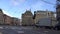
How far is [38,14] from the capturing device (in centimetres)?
10562

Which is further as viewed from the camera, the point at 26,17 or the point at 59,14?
the point at 26,17

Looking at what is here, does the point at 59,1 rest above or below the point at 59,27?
above

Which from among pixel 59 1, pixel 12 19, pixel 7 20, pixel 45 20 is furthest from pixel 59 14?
pixel 12 19

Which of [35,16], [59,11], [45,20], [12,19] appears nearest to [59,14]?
[59,11]

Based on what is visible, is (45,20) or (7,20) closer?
(45,20)

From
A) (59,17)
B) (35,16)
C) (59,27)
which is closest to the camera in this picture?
(59,27)

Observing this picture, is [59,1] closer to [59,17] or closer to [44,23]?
[44,23]

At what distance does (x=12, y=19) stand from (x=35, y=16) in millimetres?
19459

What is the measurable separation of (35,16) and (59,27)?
242ft

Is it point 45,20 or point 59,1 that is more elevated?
point 59,1

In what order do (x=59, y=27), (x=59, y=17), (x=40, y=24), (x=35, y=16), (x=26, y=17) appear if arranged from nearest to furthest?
(x=59, y=27), (x=40, y=24), (x=59, y=17), (x=35, y=16), (x=26, y=17)

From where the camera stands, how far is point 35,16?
104938 millimetres

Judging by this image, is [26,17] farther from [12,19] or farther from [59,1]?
[59,1]

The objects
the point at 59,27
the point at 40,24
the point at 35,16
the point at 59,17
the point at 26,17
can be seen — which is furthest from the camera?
the point at 26,17
